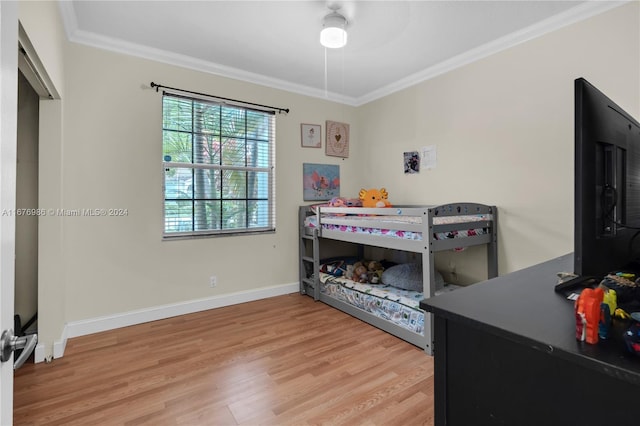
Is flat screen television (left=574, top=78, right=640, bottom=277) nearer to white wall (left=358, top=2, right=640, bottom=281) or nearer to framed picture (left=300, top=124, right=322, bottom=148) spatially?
white wall (left=358, top=2, right=640, bottom=281)

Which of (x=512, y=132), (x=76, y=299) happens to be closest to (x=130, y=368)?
(x=76, y=299)

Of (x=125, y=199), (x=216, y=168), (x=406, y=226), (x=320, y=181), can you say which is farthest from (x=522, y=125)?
(x=125, y=199)

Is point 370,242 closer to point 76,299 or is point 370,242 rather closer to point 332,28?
point 332,28

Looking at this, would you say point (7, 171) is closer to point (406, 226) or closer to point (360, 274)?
point (406, 226)

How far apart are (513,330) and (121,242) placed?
2.97 meters

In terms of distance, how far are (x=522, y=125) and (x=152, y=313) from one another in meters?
3.58

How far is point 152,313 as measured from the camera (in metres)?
2.83

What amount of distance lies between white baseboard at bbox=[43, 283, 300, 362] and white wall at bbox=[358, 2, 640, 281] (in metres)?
1.93

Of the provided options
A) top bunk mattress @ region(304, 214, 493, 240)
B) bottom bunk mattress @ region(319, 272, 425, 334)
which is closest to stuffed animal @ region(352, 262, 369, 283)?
bottom bunk mattress @ region(319, 272, 425, 334)

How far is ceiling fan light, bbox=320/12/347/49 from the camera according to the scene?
222 cm

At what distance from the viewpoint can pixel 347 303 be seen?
3.00m

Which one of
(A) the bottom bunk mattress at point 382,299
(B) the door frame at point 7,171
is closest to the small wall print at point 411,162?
(A) the bottom bunk mattress at point 382,299

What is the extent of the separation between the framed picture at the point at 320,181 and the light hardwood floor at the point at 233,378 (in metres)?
1.60

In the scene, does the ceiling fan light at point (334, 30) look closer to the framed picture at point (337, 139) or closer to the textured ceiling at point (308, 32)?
the textured ceiling at point (308, 32)
